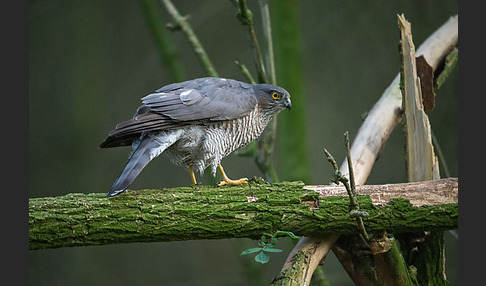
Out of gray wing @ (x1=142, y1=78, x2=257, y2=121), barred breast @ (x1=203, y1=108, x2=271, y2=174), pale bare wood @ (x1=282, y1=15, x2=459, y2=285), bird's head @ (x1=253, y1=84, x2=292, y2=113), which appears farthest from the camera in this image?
pale bare wood @ (x1=282, y1=15, x2=459, y2=285)

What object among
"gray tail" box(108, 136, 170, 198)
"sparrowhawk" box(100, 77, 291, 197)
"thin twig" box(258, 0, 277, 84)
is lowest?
"gray tail" box(108, 136, 170, 198)

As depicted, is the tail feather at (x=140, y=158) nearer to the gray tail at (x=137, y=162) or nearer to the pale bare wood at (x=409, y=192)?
the gray tail at (x=137, y=162)

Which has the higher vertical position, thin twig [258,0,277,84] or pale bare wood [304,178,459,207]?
thin twig [258,0,277,84]

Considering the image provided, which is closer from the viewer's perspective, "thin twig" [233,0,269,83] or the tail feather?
the tail feather

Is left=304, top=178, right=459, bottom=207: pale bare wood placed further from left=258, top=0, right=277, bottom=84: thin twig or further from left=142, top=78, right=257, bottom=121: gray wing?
left=258, top=0, right=277, bottom=84: thin twig

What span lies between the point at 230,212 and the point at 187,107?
59 cm

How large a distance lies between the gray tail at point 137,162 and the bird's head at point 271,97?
2.20 ft

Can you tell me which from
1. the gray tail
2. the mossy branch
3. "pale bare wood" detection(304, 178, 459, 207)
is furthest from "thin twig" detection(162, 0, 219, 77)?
"pale bare wood" detection(304, 178, 459, 207)

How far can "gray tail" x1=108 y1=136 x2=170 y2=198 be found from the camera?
2.28m

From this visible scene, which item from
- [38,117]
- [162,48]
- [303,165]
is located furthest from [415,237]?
[38,117]

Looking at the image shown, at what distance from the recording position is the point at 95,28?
16.1 feet

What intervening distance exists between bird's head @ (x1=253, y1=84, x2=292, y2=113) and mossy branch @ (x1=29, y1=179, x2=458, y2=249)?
2.05 feet

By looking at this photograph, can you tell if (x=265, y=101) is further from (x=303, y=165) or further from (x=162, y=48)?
(x=162, y=48)

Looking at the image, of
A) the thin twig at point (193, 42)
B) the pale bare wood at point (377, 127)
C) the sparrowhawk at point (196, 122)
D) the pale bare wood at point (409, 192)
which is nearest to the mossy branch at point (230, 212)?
the pale bare wood at point (409, 192)
